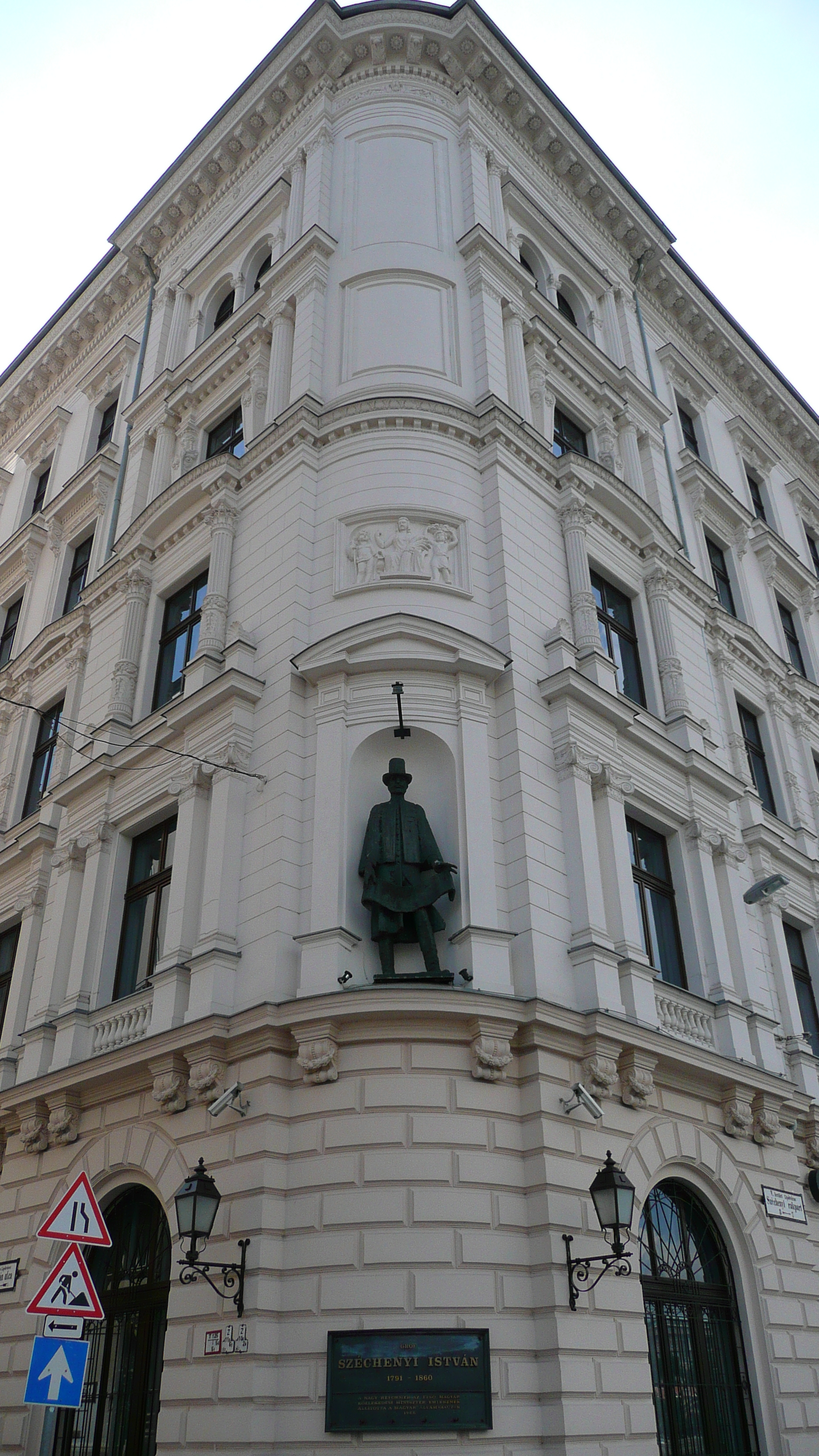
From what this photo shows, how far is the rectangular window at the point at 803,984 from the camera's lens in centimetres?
2094

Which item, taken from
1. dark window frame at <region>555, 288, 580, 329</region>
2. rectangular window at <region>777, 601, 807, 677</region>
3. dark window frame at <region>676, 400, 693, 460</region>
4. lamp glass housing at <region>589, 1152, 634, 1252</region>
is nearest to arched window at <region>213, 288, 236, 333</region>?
dark window frame at <region>555, 288, 580, 329</region>

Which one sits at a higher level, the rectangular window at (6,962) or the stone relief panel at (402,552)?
the stone relief panel at (402,552)

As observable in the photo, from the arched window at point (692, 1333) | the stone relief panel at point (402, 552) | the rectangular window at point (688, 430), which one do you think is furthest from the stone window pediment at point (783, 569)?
the arched window at point (692, 1333)

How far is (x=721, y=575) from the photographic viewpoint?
26766 mm

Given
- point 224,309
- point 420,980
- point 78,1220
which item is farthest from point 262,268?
point 78,1220

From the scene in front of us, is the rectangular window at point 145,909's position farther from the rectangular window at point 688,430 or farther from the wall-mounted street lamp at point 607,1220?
the rectangular window at point 688,430

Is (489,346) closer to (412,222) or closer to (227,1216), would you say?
(412,222)

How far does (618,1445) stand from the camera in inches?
486

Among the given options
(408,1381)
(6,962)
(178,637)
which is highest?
(178,637)

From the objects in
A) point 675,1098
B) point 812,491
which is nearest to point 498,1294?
point 675,1098

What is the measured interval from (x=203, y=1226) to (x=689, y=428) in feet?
77.6

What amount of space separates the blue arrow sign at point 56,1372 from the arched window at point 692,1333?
7.37 meters

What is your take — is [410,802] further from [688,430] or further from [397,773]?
[688,430]

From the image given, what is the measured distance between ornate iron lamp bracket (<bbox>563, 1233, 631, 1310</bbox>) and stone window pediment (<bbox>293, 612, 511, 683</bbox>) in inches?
301
